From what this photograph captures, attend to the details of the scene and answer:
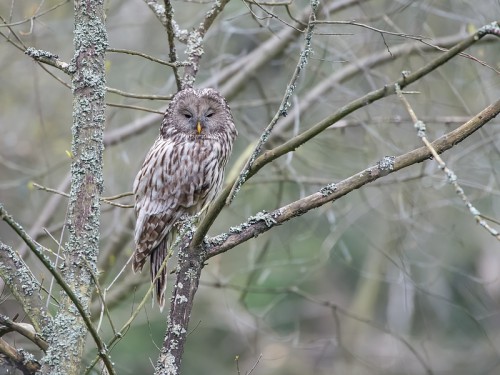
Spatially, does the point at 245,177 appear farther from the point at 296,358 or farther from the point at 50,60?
the point at 296,358

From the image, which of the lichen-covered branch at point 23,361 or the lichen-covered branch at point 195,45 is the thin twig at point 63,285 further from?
the lichen-covered branch at point 195,45

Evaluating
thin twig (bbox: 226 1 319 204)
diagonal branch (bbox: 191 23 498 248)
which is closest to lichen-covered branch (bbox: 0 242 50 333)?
diagonal branch (bbox: 191 23 498 248)

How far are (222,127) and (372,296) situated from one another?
14.7ft

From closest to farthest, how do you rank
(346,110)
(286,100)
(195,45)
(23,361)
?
(346,110) → (286,100) → (23,361) → (195,45)

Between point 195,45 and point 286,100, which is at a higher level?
point 195,45

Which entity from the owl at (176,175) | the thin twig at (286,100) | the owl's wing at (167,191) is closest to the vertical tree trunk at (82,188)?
the thin twig at (286,100)

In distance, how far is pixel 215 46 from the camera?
6098 millimetres

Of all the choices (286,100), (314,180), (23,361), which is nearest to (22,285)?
(23,361)

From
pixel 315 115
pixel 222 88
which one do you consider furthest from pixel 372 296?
pixel 222 88

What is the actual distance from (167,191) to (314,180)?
137 centimetres

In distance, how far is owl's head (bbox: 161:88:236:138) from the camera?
14.5ft

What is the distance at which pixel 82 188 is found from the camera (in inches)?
117

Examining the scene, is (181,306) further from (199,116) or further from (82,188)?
(199,116)

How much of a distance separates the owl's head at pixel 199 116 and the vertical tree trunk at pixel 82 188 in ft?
4.05
